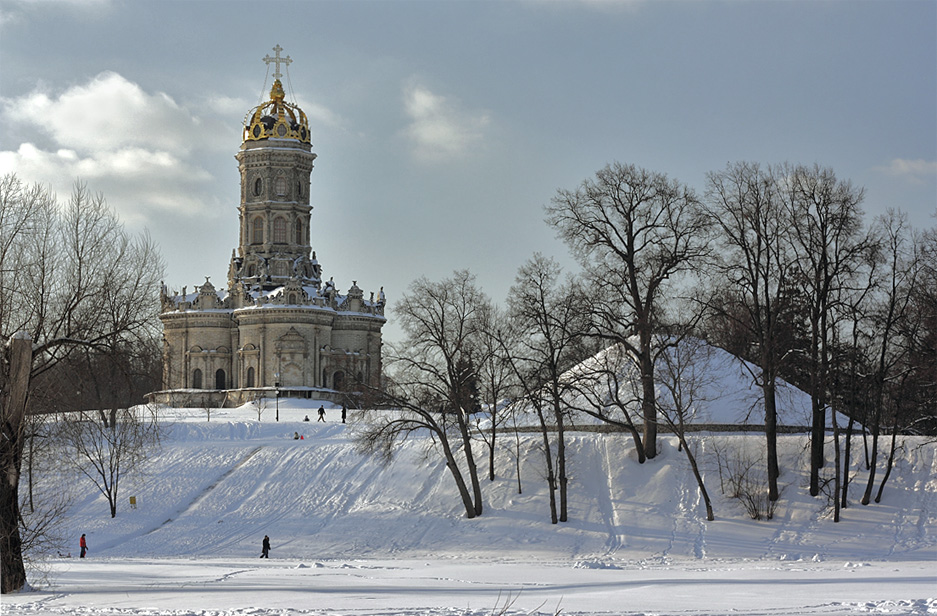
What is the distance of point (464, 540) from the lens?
35.8 metres

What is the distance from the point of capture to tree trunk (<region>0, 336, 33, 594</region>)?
1983 cm

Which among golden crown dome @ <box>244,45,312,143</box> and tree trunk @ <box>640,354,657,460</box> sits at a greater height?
golden crown dome @ <box>244,45,312,143</box>

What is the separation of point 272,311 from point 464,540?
41603 mm

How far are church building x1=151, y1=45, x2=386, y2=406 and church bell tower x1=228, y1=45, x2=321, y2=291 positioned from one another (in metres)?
0.07

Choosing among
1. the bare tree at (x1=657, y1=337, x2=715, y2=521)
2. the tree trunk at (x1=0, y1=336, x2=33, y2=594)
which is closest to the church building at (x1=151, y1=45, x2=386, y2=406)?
the bare tree at (x1=657, y1=337, x2=715, y2=521)

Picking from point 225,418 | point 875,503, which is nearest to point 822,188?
point 875,503

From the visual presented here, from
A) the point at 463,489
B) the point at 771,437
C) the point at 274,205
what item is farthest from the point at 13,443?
the point at 274,205

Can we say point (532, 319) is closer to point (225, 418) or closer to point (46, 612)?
point (46, 612)

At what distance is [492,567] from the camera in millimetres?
27484

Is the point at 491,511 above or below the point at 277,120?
below

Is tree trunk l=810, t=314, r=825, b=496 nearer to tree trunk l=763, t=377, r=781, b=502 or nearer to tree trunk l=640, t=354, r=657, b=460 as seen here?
tree trunk l=763, t=377, r=781, b=502

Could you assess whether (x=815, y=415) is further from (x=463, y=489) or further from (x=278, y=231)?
(x=278, y=231)

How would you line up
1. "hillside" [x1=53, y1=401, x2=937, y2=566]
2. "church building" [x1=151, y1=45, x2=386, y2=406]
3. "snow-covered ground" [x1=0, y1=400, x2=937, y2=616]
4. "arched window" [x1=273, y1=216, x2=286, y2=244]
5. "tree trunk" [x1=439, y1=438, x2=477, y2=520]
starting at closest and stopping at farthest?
"snow-covered ground" [x1=0, y1=400, x2=937, y2=616], "hillside" [x1=53, y1=401, x2=937, y2=566], "tree trunk" [x1=439, y1=438, x2=477, y2=520], "church building" [x1=151, y1=45, x2=386, y2=406], "arched window" [x1=273, y1=216, x2=286, y2=244]

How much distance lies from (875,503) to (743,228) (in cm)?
901
